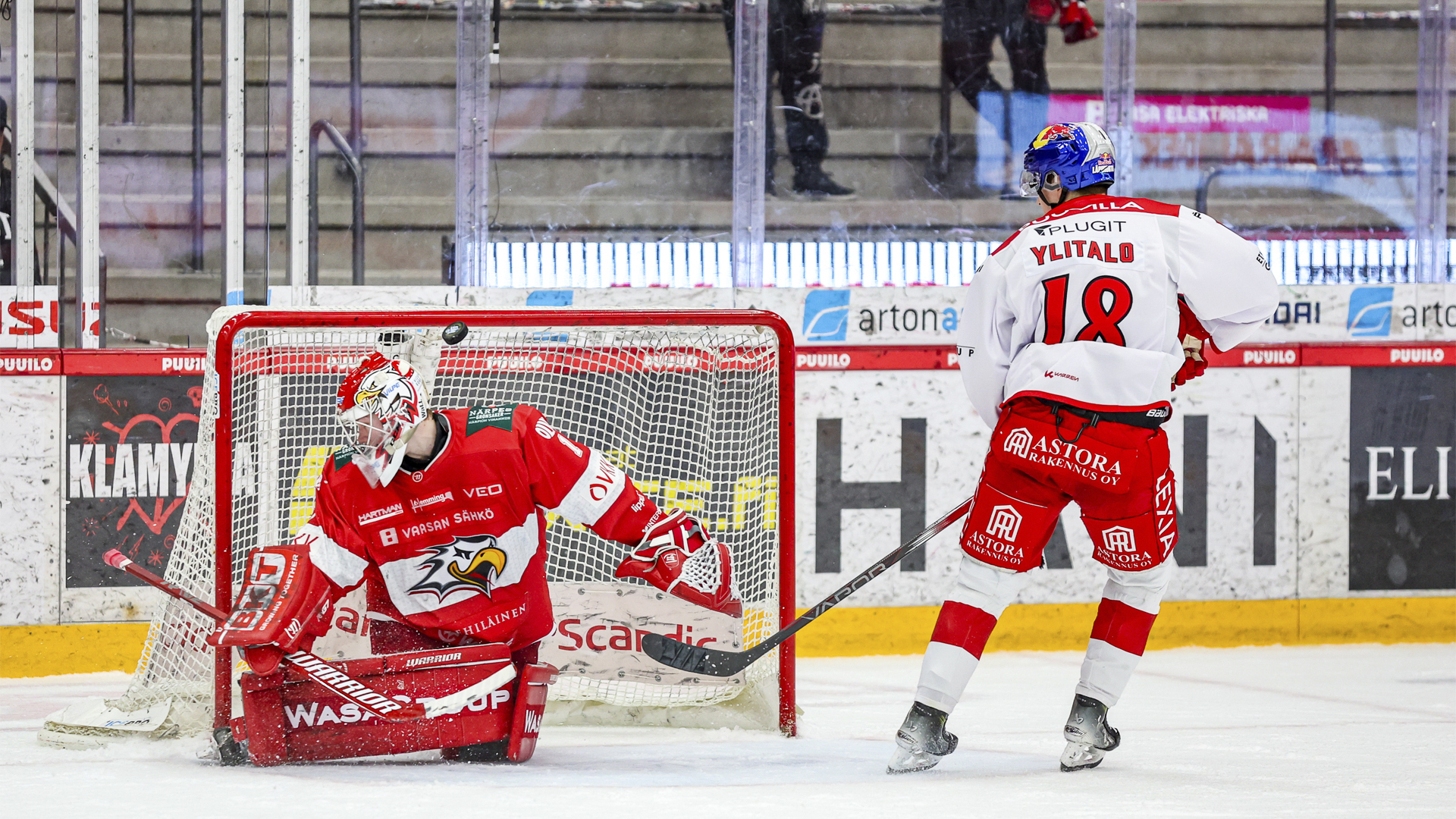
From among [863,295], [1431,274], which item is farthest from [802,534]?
[1431,274]

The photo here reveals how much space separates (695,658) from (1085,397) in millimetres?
1113

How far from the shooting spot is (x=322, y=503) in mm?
3055

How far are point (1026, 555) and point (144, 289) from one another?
10.3ft

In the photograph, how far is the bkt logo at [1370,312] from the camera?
5.18 m

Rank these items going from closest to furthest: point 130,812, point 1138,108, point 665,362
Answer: point 130,812 < point 665,362 < point 1138,108

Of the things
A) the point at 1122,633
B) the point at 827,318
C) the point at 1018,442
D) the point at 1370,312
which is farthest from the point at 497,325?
the point at 1370,312

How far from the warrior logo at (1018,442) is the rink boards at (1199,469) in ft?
6.75

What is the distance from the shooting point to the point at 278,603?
9.57ft

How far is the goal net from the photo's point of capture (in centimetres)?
338

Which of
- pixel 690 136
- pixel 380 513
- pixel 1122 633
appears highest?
pixel 690 136

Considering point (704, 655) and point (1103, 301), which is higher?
point (1103, 301)

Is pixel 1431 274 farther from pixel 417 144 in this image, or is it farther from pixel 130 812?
pixel 130 812

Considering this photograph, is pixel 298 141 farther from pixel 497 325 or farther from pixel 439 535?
pixel 439 535

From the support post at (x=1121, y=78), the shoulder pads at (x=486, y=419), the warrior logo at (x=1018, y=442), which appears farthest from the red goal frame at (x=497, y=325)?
the support post at (x=1121, y=78)
